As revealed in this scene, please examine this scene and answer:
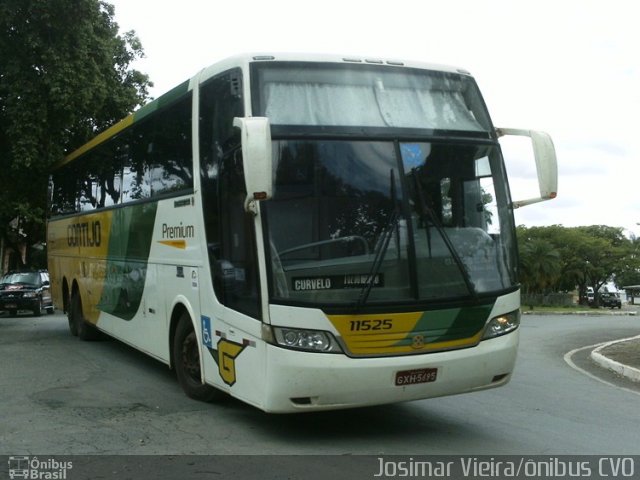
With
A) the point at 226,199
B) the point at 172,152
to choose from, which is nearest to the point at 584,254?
the point at 172,152

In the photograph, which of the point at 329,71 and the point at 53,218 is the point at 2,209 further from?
the point at 329,71

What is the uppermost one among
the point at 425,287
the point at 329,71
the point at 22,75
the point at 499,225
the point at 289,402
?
the point at 22,75

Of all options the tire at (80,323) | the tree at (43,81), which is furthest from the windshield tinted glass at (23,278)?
the tire at (80,323)

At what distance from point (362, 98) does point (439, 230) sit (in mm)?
1396

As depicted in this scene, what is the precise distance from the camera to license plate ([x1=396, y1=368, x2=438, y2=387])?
6.11m

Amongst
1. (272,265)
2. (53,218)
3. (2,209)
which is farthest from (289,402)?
(2,209)

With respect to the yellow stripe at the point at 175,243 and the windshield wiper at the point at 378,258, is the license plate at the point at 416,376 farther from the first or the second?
the yellow stripe at the point at 175,243

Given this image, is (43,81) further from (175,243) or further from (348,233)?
(348,233)

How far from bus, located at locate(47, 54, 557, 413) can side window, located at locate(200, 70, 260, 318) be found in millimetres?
23

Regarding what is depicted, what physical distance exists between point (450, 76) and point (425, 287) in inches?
87.6

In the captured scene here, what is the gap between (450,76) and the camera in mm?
7137

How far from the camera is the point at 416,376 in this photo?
6.17 m

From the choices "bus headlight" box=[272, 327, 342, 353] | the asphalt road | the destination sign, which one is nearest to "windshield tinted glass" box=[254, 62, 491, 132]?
the destination sign

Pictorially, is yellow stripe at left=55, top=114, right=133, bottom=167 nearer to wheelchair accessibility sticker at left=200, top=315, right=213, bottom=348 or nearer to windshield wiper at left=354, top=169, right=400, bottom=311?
wheelchair accessibility sticker at left=200, top=315, right=213, bottom=348
